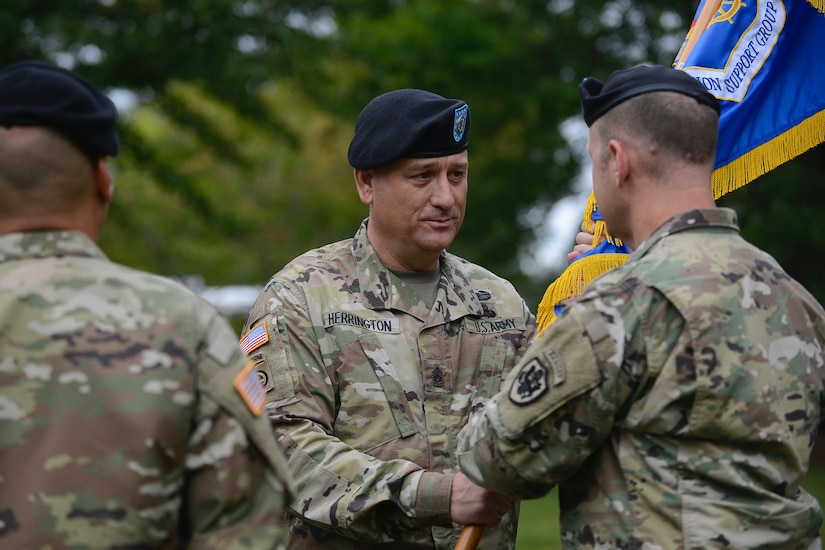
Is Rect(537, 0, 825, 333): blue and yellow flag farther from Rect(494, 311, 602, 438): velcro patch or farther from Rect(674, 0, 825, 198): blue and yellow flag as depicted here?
Rect(494, 311, 602, 438): velcro patch

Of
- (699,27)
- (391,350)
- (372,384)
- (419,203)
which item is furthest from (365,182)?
(699,27)

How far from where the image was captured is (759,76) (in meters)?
4.52

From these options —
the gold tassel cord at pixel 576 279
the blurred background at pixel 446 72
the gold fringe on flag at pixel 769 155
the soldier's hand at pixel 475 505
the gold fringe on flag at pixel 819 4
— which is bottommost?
the soldier's hand at pixel 475 505

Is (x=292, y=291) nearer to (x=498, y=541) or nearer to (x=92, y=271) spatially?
(x=498, y=541)

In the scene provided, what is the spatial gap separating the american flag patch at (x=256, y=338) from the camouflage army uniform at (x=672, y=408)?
1.10 metres

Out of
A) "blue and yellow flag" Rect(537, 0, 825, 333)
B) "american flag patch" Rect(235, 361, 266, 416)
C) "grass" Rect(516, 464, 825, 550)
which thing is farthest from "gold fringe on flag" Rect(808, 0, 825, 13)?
"grass" Rect(516, 464, 825, 550)

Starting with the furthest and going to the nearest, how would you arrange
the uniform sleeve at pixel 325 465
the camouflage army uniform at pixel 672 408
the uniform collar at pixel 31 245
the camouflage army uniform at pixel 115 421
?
the uniform sleeve at pixel 325 465 → the camouflage army uniform at pixel 672 408 → the uniform collar at pixel 31 245 → the camouflage army uniform at pixel 115 421

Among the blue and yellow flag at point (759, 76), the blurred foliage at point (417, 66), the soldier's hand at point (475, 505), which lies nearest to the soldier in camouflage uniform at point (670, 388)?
the soldier's hand at point (475, 505)

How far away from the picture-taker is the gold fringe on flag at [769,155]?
4.42 metres

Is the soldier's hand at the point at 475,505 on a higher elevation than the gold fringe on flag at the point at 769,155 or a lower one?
lower

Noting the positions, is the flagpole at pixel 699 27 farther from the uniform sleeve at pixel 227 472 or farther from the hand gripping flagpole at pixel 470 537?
the uniform sleeve at pixel 227 472

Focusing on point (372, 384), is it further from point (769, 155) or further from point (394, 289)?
point (769, 155)

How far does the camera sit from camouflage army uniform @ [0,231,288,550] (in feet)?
7.66

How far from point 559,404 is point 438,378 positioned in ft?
3.77
